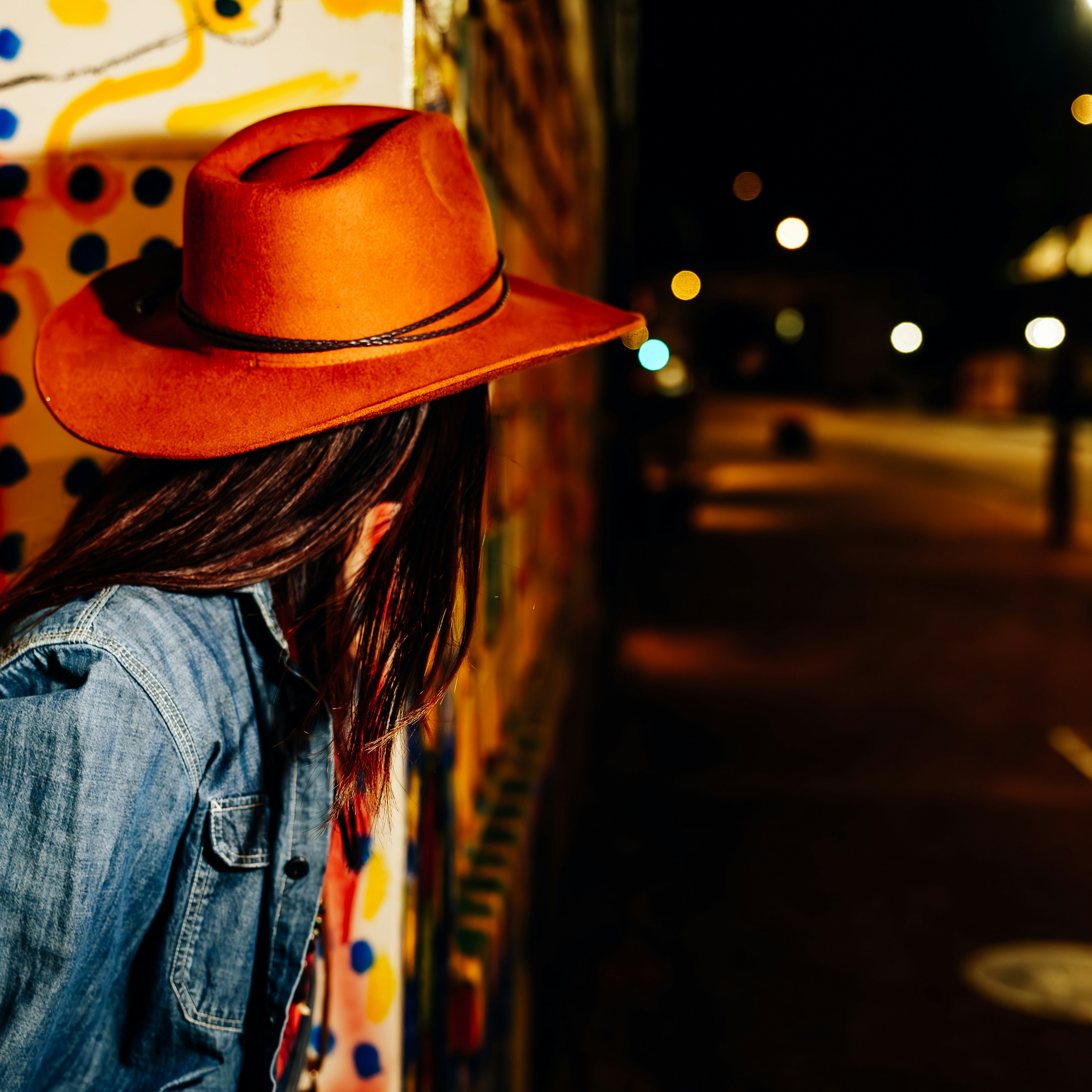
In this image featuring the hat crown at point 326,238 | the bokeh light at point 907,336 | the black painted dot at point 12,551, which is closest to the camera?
the hat crown at point 326,238

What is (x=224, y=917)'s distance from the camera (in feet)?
4.16

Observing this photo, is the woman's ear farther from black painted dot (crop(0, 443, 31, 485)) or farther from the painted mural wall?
black painted dot (crop(0, 443, 31, 485))

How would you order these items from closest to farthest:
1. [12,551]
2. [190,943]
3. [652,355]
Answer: [190,943] < [12,551] < [652,355]

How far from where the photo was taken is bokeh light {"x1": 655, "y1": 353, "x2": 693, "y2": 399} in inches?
632

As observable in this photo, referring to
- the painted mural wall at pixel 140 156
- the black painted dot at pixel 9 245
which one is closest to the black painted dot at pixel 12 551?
the painted mural wall at pixel 140 156

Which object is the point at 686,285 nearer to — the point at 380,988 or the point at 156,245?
the point at 156,245

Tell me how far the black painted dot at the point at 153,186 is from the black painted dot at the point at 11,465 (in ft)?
1.53

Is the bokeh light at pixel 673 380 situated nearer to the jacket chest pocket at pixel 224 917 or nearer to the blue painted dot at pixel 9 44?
the blue painted dot at pixel 9 44

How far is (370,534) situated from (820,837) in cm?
404

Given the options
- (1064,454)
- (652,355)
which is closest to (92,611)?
(1064,454)

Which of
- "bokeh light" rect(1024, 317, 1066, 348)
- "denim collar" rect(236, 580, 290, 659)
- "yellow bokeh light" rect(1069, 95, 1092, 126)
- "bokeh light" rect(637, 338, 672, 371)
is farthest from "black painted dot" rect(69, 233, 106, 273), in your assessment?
"bokeh light" rect(1024, 317, 1066, 348)

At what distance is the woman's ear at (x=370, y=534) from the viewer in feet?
4.28

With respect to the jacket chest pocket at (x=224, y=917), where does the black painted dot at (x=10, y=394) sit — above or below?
above

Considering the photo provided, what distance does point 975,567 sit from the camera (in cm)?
1195
